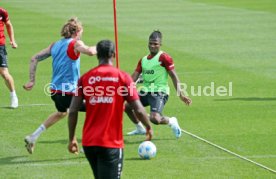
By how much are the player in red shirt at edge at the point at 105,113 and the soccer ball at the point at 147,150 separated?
11.9 ft

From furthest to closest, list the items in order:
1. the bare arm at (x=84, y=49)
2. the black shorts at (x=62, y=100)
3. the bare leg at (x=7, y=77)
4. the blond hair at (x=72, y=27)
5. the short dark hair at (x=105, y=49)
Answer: the bare leg at (x=7, y=77) → the black shorts at (x=62, y=100) → the blond hair at (x=72, y=27) → the bare arm at (x=84, y=49) → the short dark hair at (x=105, y=49)

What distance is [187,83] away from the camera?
20.7 m

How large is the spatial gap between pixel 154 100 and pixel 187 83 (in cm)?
Answer: 637

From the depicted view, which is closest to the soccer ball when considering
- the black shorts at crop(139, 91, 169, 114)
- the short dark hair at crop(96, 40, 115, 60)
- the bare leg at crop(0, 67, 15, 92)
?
the black shorts at crop(139, 91, 169, 114)

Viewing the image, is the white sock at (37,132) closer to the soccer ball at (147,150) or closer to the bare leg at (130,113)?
the bare leg at (130,113)

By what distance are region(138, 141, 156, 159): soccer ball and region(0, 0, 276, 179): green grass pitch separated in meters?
0.12

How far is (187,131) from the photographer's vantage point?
15.2 meters

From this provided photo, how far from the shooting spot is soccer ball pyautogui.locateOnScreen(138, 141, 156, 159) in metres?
12.9

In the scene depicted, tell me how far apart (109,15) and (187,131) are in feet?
79.0

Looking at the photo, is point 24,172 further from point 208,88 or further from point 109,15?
point 109,15

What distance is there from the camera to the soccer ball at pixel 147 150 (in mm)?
12914

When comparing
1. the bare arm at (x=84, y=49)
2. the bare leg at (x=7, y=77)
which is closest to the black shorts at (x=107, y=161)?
the bare arm at (x=84, y=49)

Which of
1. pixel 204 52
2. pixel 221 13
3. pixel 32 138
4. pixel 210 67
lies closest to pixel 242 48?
pixel 204 52

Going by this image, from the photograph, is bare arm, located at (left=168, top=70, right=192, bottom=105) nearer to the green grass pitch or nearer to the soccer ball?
the green grass pitch
